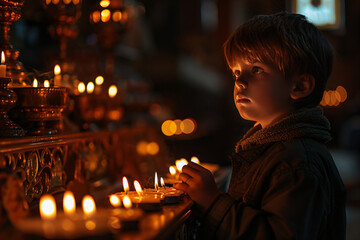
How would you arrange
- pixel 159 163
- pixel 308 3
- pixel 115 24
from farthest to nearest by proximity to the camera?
1. pixel 308 3
2. pixel 159 163
3. pixel 115 24

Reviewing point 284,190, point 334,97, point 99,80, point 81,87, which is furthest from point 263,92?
point 334,97

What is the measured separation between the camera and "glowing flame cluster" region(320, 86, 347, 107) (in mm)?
12079

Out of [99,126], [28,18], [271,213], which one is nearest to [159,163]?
[99,126]

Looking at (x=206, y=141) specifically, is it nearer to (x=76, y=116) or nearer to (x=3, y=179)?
(x=76, y=116)

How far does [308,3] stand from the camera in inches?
155

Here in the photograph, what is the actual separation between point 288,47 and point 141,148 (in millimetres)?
1863

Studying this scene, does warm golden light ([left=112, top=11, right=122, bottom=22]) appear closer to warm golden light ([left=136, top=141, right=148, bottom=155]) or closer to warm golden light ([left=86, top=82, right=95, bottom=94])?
warm golden light ([left=86, top=82, right=95, bottom=94])

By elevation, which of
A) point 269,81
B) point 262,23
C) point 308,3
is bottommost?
point 269,81

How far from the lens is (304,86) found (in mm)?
1468

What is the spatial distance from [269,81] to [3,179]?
0.90 m

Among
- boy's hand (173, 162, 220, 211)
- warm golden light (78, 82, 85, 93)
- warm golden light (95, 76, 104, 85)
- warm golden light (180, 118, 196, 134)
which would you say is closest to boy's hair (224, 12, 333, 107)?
boy's hand (173, 162, 220, 211)

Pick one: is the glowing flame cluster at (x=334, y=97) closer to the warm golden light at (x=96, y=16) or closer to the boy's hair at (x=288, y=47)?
the warm golden light at (x=96, y=16)

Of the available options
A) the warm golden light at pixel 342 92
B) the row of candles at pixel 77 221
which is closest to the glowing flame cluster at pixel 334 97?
the warm golden light at pixel 342 92

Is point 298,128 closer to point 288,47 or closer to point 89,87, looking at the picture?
point 288,47
